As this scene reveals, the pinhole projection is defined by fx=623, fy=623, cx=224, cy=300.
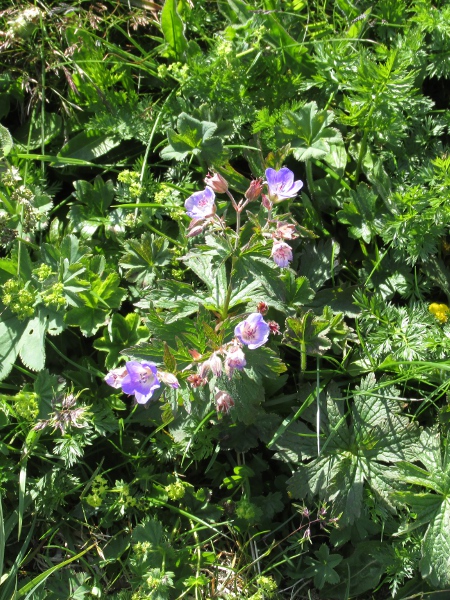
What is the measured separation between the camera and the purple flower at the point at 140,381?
2.34 metres

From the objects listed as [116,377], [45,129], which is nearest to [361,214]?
[116,377]

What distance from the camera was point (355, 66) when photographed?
2.96m

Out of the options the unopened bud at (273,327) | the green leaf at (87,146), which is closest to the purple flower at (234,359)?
the unopened bud at (273,327)

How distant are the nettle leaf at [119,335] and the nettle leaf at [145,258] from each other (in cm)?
19

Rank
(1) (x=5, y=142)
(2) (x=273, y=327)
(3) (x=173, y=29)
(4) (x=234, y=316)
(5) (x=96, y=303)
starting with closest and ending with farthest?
(4) (x=234, y=316)
(2) (x=273, y=327)
(5) (x=96, y=303)
(1) (x=5, y=142)
(3) (x=173, y=29)

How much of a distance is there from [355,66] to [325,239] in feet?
2.74

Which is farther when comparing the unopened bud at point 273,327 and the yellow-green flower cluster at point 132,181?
the yellow-green flower cluster at point 132,181

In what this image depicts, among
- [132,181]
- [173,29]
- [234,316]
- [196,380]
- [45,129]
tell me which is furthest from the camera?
[45,129]

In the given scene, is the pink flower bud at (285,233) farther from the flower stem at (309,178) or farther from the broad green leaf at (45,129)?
the broad green leaf at (45,129)

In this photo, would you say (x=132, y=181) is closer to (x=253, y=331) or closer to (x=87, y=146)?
(x=87, y=146)

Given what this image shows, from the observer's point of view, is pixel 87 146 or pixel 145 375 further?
pixel 87 146

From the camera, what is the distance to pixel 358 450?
2.78 meters

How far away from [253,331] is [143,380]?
46cm

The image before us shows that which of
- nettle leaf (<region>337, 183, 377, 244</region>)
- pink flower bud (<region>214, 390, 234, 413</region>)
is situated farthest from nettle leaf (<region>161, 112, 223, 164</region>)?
pink flower bud (<region>214, 390, 234, 413</region>)
